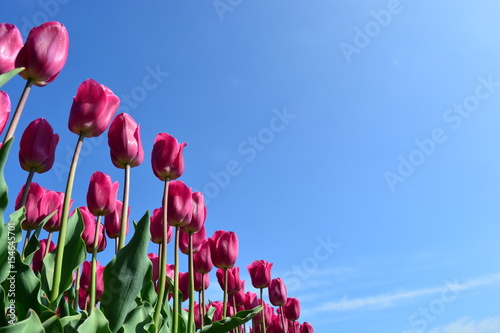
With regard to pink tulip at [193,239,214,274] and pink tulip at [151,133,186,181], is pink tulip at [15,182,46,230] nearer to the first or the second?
pink tulip at [151,133,186,181]

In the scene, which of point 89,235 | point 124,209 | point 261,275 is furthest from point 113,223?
point 261,275

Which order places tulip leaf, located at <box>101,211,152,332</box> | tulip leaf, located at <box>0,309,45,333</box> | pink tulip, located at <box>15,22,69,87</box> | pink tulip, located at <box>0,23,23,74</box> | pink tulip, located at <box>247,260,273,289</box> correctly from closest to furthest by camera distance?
tulip leaf, located at <box>0,309,45,333</box>, pink tulip, located at <box>0,23,23,74</box>, pink tulip, located at <box>15,22,69,87</box>, tulip leaf, located at <box>101,211,152,332</box>, pink tulip, located at <box>247,260,273,289</box>

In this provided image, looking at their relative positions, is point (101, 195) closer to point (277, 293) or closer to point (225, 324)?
point (225, 324)

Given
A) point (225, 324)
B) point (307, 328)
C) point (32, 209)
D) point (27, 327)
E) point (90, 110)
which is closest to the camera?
point (27, 327)

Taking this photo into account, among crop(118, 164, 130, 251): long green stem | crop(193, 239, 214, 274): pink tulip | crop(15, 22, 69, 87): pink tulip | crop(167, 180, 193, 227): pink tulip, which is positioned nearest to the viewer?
crop(15, 22, 69, 87): pink tulip

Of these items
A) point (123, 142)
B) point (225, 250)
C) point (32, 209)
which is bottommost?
point (32, 209)

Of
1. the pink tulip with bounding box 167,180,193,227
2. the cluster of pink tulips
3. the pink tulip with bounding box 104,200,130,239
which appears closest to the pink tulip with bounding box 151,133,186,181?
the cluster of pink tulips

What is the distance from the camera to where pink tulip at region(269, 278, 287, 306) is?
4004mm

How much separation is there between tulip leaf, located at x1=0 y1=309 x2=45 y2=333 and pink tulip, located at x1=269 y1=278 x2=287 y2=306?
117 inches

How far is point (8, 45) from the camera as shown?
1315 millimetres

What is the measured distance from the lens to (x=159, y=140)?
206cm

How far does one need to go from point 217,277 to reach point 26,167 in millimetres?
1978

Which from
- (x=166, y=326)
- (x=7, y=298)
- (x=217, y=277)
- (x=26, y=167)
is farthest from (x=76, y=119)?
(x=217, y=277)

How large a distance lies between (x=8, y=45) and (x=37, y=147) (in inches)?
19.2
